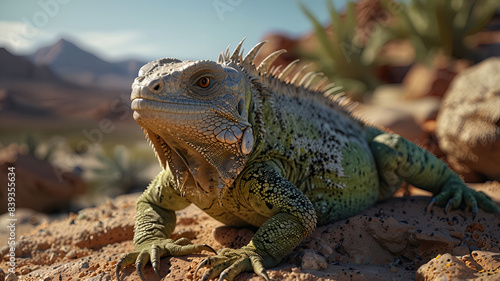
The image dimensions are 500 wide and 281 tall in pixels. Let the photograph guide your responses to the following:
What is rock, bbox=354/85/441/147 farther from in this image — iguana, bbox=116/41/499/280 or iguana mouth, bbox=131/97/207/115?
iguana mouth, bbox=131/97/207/115

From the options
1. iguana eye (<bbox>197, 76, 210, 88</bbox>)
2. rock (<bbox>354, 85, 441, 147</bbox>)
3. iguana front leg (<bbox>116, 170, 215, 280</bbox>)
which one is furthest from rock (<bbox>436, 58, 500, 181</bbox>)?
iguana eye (<bbox>197, 76, 210, 88</bbox>)

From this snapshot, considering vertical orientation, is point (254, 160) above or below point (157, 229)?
above

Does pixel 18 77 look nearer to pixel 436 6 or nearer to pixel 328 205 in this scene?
pixel 328 205

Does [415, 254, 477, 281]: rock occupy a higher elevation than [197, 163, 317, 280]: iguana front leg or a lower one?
lower

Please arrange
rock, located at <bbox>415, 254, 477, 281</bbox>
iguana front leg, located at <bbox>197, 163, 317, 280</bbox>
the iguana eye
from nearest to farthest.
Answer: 1. rock, located at <bbox>415, 254, 477, 281</bbox>
2. iguana front leg, located at <bbox>197, 163, 317, 280</bbox>
3. the iguana eye

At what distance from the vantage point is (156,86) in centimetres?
349

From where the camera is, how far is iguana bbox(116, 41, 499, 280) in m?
3.65

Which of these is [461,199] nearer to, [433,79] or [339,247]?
[339,247]

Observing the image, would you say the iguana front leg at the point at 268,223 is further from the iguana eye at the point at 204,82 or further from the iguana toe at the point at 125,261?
the iguana eye at the point at 204,82

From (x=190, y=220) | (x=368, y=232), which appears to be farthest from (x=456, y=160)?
(x=190, y=220)

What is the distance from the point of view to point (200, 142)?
12.4 feet

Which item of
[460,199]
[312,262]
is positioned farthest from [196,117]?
[460,199]

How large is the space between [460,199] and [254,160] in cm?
312

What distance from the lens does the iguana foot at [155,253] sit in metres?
3.91
